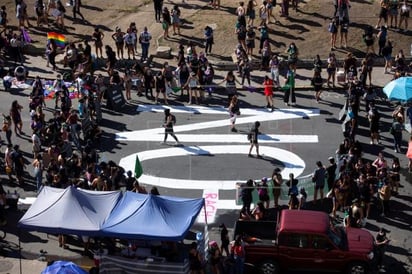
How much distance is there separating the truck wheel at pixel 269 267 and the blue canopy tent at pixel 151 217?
2362 millimetres

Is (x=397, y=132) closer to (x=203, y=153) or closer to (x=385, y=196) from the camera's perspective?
(x=385, y=196)

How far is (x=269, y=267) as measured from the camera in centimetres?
2409

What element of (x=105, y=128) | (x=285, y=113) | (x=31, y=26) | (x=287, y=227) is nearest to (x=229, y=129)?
(x=285, y=113)

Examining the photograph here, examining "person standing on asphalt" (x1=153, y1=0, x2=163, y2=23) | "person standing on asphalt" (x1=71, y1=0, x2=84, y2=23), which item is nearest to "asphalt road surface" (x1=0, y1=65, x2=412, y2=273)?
"person standing on asphalt" (x1=153, y1=0, x2=163, y2=23)

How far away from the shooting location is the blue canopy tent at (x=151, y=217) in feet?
78.0

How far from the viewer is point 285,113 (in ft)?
113

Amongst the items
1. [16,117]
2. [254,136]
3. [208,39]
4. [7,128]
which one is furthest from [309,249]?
[208,39]

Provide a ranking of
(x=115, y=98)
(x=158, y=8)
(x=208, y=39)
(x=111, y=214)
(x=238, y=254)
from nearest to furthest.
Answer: (x=238, y=254) < (x=111, y=214) < (x=115, y=98) < (x=208, y=39) < (x=158, y=8)

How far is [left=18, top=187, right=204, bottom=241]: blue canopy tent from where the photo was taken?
2394 centimetres

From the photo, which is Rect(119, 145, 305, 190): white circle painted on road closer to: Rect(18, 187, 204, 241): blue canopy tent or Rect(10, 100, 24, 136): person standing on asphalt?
Rect(18, 187, 204, 241): blue canopy tent

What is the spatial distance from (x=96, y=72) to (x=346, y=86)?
1132 centimetres

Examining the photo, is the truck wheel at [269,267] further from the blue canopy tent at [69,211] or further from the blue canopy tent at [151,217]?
the blue canopy tent at [69,211]

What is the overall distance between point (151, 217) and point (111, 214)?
119 cm

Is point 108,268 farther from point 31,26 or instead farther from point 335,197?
point 31,26
